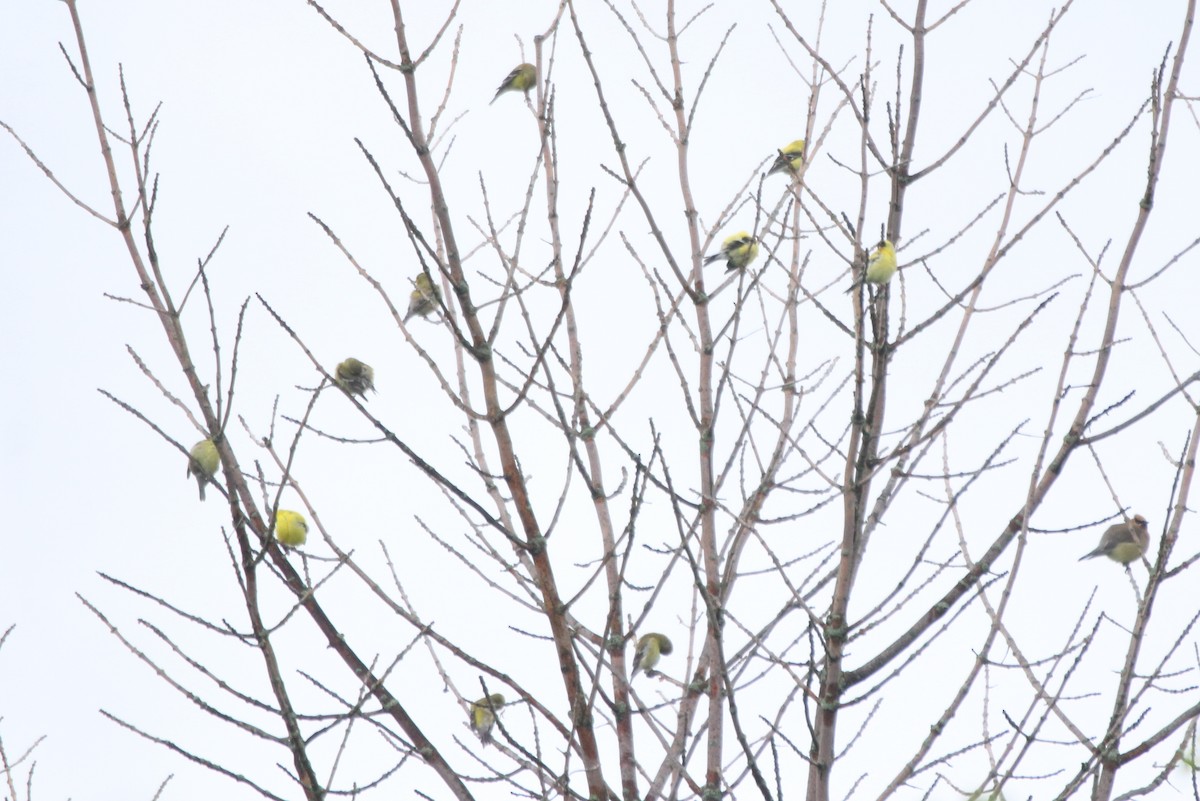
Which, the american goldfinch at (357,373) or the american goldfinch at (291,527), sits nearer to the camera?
the american goldfinch at (291,527)

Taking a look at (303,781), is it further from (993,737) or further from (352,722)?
(993,737)

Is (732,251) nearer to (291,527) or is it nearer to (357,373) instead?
(357,373)

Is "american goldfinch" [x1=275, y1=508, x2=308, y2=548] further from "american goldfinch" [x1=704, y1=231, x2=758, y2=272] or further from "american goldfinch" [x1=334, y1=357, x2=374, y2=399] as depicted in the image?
"american goldfinch" [x1=704, y1=231, x2=758, y2=272]

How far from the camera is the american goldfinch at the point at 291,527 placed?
934 cm

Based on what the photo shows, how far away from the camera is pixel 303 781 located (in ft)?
9.78

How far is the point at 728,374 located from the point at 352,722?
1.47m

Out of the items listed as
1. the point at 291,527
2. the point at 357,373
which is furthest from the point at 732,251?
the point at 291,527

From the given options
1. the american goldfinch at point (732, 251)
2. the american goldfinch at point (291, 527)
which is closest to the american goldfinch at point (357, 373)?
the american goldfinch at point (291, 527)

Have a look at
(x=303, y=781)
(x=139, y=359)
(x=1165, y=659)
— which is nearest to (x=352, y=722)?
(x=303, y=781)

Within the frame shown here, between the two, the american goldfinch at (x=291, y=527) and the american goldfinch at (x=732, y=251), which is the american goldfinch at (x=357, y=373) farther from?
the american goldfinch at (x=732, y=251)

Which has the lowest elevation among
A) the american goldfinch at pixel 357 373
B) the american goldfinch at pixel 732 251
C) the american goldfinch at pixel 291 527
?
the american goldfinch at pixel 291 527

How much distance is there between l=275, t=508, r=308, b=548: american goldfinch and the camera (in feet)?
30.6

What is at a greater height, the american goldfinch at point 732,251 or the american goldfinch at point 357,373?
the american goldfinch at point 732,251

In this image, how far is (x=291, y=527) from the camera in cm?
944
